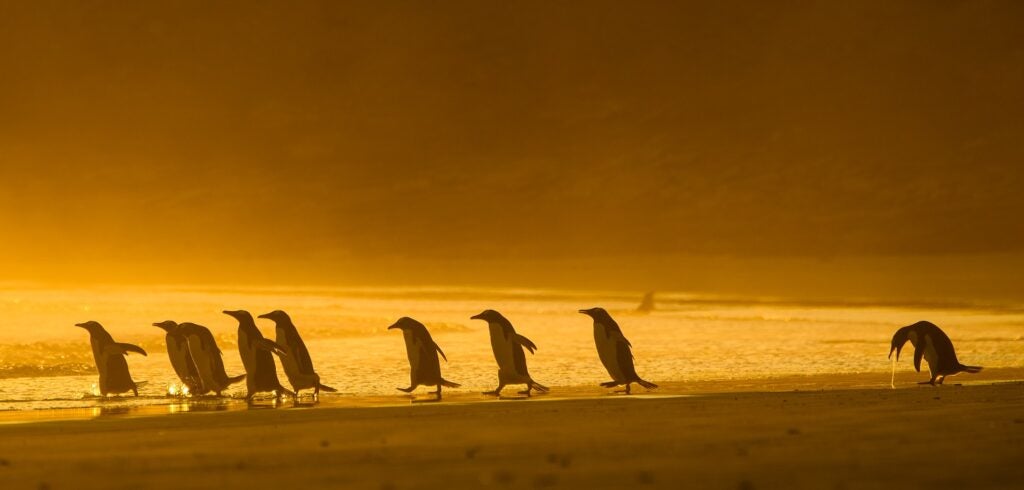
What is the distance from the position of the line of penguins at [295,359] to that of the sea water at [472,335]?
383 millimetres

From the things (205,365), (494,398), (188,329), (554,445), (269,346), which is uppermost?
(188,329)

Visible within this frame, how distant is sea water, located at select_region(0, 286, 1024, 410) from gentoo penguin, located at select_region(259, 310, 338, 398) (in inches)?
22.9

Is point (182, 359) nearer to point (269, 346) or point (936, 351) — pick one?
point (269, 346)

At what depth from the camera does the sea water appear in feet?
60.3

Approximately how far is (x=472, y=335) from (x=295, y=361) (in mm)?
10206

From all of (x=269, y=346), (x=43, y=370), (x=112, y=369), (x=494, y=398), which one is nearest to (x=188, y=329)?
(x=112, y=369)

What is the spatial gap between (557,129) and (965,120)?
23.8m

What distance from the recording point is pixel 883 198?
79.6 metres

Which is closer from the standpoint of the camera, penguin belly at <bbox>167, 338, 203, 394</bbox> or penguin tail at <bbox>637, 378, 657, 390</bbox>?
penguin tail at <bbox>637, 378, 657, 390</bbox>

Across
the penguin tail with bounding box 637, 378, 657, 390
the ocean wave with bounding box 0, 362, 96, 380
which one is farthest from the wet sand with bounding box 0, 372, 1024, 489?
the ocean wave with bounding box 0, 362, 96, 380

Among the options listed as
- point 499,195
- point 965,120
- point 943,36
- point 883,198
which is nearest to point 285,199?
point 499,195

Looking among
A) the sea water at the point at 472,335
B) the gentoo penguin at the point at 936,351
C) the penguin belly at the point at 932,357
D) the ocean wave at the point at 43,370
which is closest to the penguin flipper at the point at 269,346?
the sea water at the point at 472,335

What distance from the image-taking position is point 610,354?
1666 centimetres

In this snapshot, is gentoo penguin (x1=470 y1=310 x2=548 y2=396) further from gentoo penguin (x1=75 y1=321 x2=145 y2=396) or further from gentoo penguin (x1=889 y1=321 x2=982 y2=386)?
gentoo penguin (x1=889 y1=321 x2=982 y2=386)
